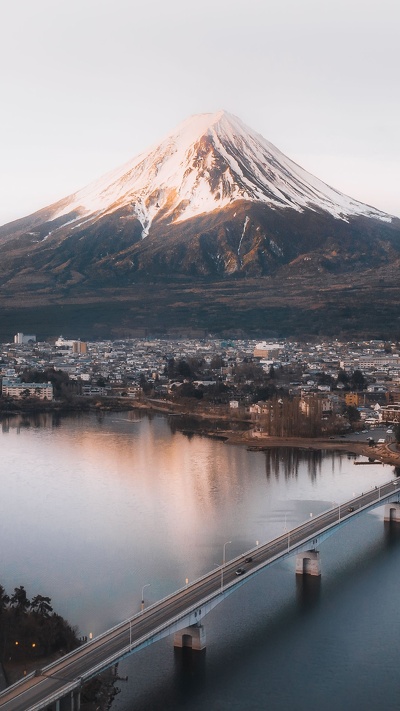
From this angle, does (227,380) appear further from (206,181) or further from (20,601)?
(206,181)

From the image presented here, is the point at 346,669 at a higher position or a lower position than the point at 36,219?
lower

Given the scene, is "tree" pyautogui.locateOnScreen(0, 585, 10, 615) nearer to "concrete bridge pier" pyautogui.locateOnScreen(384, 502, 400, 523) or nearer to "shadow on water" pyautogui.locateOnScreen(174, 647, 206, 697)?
"shadow on water" pyautogui.locateOnScreen(174, 647, 206, 697)

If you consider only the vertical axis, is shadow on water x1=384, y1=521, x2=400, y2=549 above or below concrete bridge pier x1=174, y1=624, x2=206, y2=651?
above

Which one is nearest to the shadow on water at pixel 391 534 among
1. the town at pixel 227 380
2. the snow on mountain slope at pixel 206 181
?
the town at pixel 227 380

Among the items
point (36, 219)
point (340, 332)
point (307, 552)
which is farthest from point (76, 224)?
point (307, 552)

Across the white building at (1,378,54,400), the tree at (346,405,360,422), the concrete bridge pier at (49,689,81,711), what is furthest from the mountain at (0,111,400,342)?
the concrete bridge pier at (49,689,81,711)

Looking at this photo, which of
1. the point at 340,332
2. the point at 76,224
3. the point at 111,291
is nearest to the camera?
the point at 340,332

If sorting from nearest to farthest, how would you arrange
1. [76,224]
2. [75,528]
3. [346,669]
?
[346,669] < [75,528] < [76,224]

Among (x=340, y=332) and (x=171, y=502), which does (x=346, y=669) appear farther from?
(x=340, y=332)
